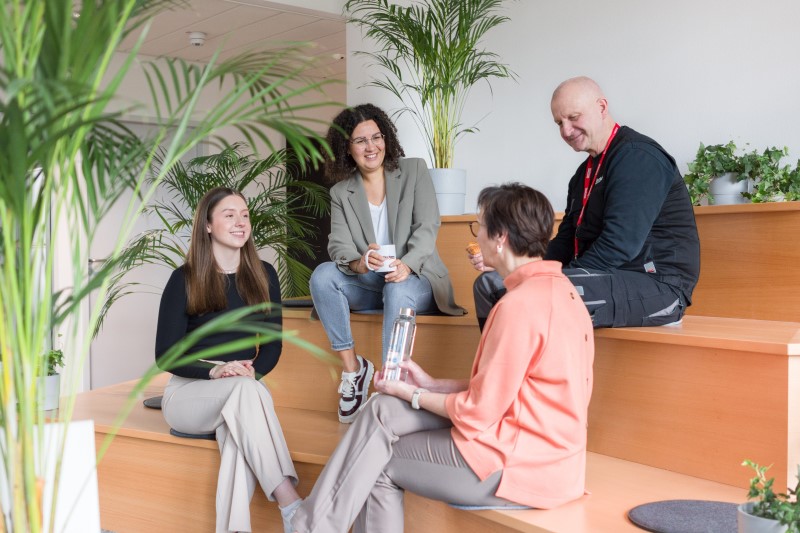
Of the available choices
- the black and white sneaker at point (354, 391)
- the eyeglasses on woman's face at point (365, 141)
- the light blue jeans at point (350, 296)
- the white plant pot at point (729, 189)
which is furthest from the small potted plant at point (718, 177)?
the black and white sneaker at point (354, 391)

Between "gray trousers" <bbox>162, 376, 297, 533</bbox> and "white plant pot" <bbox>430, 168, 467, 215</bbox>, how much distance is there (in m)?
1.76

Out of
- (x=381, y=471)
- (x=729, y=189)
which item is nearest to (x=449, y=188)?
(x=729, y=189)

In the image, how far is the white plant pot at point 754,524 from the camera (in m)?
1.56

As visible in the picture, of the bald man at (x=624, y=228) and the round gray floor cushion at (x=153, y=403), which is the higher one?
the bald man at (x=624, y=228)

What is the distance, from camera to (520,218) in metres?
2.18

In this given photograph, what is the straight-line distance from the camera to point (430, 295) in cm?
329

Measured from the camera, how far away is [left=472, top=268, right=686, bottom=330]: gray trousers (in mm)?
2551

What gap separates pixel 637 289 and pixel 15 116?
189 cm

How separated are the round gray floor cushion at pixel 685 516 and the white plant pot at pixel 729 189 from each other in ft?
5.50

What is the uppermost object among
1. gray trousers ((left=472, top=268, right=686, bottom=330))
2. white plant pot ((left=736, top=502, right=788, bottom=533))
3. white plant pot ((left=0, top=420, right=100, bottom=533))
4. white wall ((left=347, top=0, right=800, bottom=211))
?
white wall ((left=347, top=0, right=800, bottom=211))

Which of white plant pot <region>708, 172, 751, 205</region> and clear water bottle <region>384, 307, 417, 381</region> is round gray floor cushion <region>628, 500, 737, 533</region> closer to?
clear water bottle <region>384, 307, 417, 381</region>

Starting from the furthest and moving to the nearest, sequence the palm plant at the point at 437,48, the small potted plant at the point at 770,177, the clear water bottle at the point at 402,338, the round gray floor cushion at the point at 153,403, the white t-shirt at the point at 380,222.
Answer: the palm plant at the point at 437,48 < the round gray floor cushion at the point at 153,403 < the white t-shirt at the point at 380,222 < the small potted plant at the point at 770,177 < the clear water bottle at the point at 402,338

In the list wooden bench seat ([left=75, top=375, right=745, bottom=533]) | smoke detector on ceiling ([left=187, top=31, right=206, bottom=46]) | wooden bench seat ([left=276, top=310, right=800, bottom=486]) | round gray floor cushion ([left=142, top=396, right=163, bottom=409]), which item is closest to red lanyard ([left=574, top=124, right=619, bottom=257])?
wooden bench seat ([left=276, top=310, right=800, bottom=486])

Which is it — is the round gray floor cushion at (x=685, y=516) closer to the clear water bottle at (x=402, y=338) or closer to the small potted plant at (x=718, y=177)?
the clear water bottle at (x=402, y=338)
